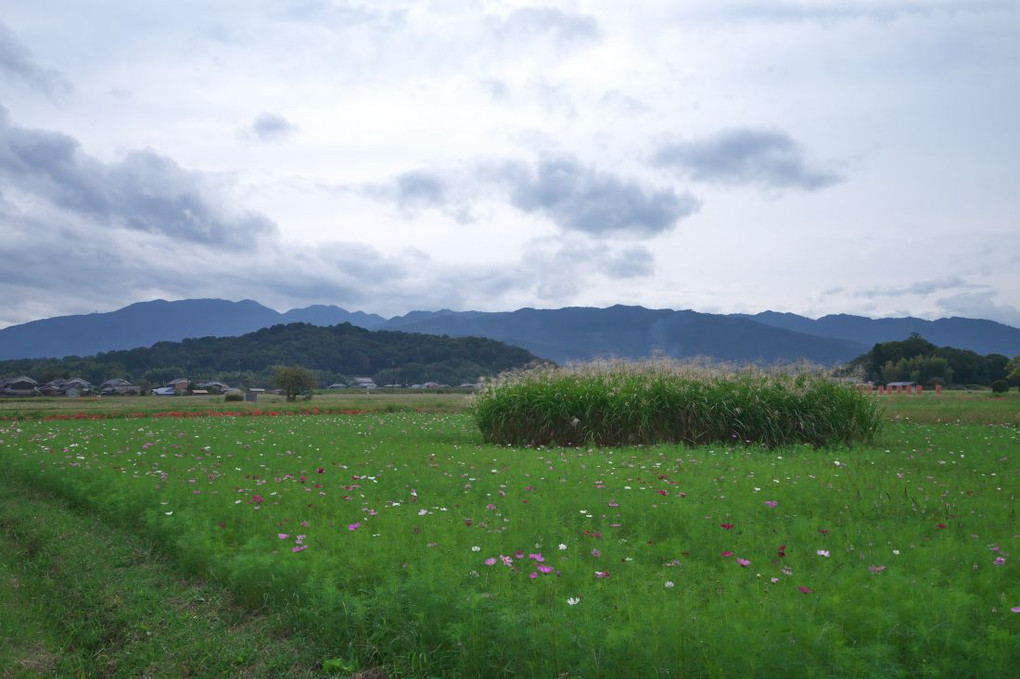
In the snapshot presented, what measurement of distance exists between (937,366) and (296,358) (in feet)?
324

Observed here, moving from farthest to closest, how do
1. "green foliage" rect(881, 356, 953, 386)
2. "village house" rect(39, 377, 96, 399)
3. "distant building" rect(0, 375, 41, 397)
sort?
"village house" rect(39, 377, 96, 399) < "distant building" rect(0, 375, 41, 397) < "green foliage" rect(881, 356, 953, 386)

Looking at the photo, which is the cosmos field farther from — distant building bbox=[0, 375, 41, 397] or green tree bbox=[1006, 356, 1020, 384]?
distant building bbox=[0, 375, 41, 397]

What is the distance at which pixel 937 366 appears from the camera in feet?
253

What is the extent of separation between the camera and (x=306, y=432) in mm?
18281

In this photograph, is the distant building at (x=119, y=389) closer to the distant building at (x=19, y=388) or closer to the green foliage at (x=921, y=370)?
the distant building at (x=19, y=388)

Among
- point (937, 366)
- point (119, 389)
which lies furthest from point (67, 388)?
point (937, 366)

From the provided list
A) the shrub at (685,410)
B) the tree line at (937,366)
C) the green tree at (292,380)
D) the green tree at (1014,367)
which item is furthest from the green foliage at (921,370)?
the shrub at (685,410)

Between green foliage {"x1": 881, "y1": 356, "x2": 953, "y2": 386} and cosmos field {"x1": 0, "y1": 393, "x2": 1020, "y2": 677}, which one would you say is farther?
green foliage {"x1": 881, "y1": 356, "x2": 953, "y2": 386}

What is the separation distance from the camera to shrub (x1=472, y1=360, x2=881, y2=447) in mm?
15016

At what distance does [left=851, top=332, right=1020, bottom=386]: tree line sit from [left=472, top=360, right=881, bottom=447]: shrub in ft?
217

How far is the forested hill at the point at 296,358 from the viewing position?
110 meters

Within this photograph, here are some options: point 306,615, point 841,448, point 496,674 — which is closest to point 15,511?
point 306,615

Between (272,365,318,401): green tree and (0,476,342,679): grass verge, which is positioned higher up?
(272,365,318,401): green tree

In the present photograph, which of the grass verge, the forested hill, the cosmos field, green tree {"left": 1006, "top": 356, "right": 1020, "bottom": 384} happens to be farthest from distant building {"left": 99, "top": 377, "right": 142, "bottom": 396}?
green tree {"left": 1006, "top": 356, "right": 1020, "bottom": 384}
